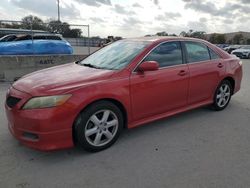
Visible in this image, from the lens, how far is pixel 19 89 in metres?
3.54

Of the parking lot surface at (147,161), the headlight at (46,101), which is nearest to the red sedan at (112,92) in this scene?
the headlight at (46,101)

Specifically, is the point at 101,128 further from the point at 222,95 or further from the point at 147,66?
the point at 222,95

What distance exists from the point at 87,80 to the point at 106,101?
388 millimetres

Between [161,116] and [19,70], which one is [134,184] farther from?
[19,70]

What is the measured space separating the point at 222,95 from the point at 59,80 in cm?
350

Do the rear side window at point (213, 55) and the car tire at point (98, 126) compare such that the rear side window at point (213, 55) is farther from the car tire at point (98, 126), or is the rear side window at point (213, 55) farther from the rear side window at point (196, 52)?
the car tire at point (98, 126)

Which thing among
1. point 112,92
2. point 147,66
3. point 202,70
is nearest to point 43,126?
point 112,92

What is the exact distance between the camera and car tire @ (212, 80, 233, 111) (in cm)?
539

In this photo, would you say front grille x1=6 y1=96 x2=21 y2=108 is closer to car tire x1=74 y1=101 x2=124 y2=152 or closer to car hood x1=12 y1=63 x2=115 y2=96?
car hood x1=12 y1=63 x2=115 y2=96

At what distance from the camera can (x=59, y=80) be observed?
3.57m

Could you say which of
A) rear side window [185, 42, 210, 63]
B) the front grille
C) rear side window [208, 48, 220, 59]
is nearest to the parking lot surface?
the front grille

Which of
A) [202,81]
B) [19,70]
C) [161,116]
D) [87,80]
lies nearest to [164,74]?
[161,116]

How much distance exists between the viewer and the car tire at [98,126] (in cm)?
342

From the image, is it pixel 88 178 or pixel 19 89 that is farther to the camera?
pixel 19 89
